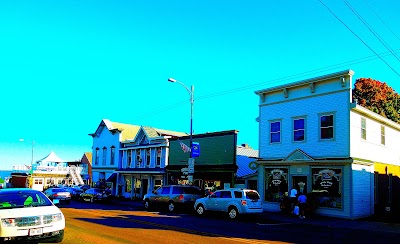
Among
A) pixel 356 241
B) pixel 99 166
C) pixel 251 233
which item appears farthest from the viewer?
pixel 99 166

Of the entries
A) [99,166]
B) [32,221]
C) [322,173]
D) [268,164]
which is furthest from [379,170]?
[99,166]

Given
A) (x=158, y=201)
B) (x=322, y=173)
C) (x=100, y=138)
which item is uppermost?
(x=100, y=138)

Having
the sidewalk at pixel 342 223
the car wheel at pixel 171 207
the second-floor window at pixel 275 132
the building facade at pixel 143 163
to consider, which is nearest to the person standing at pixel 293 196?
the sidewalk at pixel 342 223

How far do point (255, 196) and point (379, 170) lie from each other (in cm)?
1026

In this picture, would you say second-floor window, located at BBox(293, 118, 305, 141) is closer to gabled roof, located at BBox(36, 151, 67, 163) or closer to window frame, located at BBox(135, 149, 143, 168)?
window frame, located at BBox(135, 149, 143, 168)

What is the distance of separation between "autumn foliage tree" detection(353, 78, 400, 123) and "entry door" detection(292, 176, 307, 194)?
83.5 feet

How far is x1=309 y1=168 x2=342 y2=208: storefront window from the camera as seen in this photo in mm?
22234

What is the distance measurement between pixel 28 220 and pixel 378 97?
4485 centimetres

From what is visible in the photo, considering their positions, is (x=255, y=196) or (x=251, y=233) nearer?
(x=251, y=233)

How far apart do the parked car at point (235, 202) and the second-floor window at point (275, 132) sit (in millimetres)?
5975

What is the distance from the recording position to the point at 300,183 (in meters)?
24.0

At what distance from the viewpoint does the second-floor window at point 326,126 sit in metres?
23.1

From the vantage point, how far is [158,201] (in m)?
26.4

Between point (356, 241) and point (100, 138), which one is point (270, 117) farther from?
point (100, 138)
